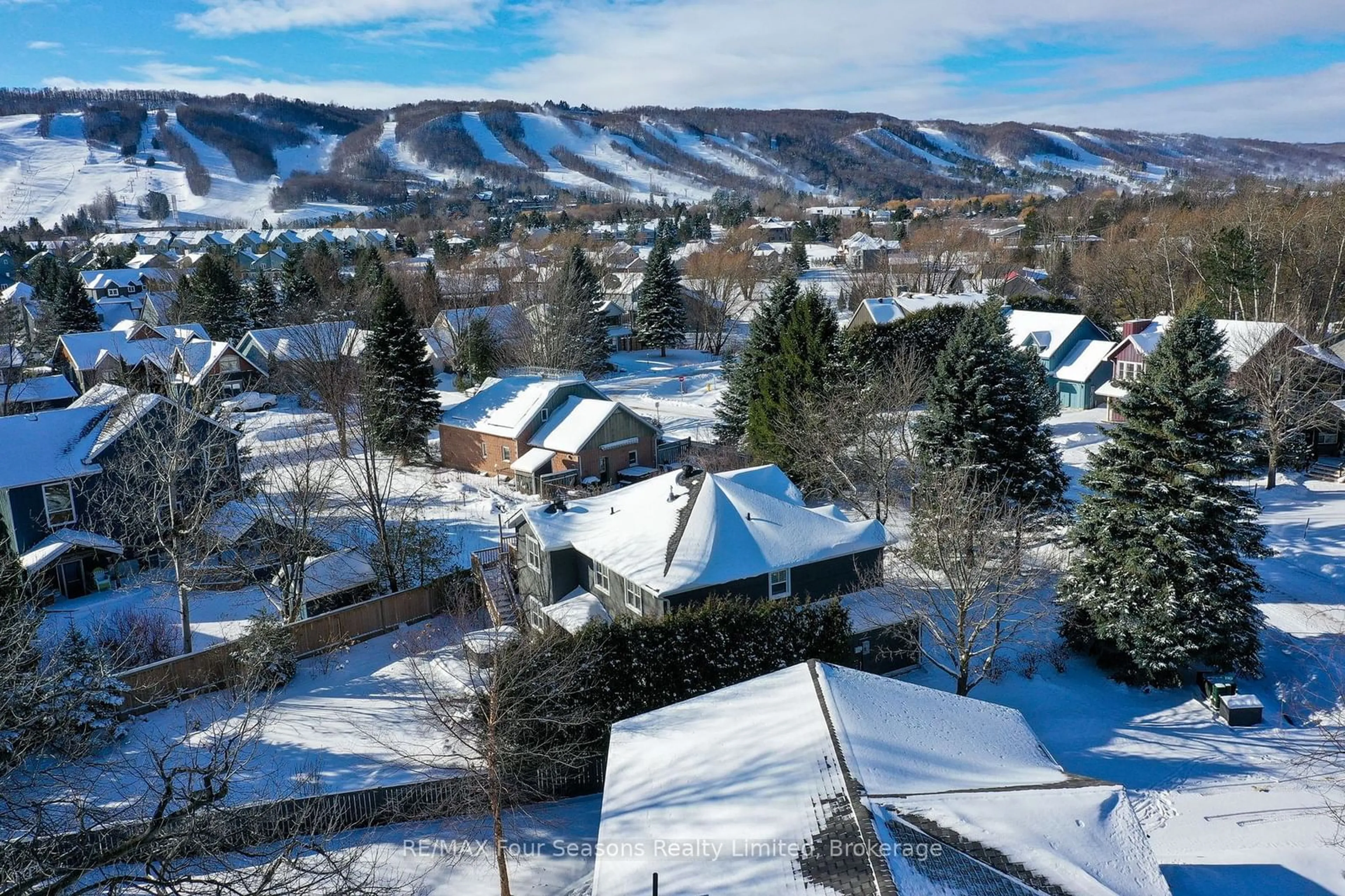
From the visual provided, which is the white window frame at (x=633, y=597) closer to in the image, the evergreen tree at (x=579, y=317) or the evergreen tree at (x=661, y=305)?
the evergreen tree at (x=579, y=317)

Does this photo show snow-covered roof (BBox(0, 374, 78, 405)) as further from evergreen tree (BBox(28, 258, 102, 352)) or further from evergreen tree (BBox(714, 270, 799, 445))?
evergreen tree (BBox(714, 270, 799, 445))

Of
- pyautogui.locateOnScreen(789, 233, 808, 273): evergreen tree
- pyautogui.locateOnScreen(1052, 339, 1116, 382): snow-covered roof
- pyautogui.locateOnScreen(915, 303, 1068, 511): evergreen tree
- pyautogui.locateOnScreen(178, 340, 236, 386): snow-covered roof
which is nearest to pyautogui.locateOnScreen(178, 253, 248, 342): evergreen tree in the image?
pyautogui.locateOnScreen(178, 340, 236, 386): snow-covered roof

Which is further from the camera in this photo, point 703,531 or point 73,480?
point 73,480

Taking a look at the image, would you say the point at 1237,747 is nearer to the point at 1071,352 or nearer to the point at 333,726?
the point at 333,726

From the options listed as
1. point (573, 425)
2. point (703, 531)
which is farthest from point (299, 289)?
point (703, 531)

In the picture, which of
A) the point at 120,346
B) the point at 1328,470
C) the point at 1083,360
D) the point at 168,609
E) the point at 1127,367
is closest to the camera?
the point at 168,609

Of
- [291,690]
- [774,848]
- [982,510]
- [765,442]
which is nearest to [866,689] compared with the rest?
[774,848]

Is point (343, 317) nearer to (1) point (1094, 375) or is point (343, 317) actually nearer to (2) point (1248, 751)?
(1) point (1094, 375)
